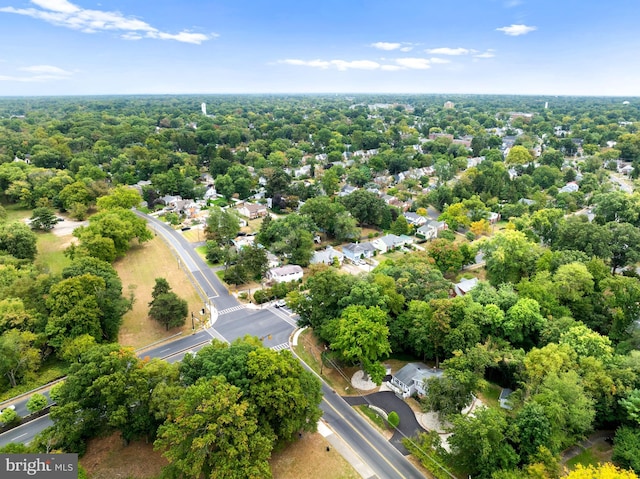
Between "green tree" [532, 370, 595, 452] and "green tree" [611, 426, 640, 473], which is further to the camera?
"green tree" [532, 370, 595, 452]

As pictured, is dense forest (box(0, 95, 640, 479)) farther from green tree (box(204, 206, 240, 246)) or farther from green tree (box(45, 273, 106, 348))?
green tree (box(204, 206, 240, 246))

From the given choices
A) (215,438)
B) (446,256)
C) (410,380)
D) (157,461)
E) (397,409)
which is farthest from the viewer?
(446,256)

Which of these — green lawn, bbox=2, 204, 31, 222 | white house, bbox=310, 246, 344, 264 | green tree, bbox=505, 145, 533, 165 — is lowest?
white house, bbox=310, 246, 344, 264

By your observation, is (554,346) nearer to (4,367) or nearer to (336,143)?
(4,367)

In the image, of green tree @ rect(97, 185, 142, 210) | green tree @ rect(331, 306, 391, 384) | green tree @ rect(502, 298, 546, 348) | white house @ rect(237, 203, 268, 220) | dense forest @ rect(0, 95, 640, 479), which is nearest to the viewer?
dense forest @ rect(0, 95, 640, 479)

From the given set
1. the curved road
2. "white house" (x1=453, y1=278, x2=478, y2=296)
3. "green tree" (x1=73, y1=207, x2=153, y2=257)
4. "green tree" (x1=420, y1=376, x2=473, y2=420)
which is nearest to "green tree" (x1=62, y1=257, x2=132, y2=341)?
the curved road

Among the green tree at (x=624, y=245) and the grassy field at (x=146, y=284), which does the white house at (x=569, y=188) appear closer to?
the green tree at (x=624, y=245)

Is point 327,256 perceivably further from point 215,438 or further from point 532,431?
point 215,438

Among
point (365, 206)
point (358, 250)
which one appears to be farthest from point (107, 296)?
point (365, 206)
